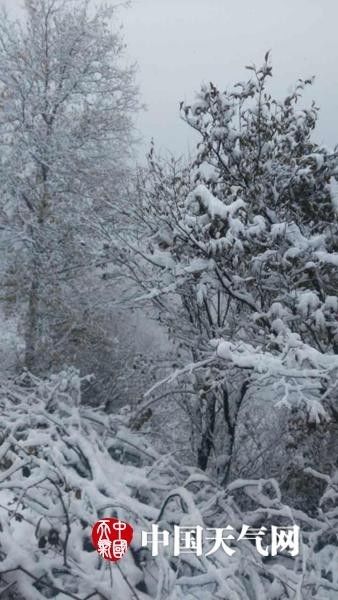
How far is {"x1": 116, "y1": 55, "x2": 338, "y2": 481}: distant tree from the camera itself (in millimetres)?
5094

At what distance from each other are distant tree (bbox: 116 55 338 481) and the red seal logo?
5.12 ft

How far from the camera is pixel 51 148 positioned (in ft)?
35.5

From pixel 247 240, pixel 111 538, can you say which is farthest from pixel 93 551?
pixel 247 240

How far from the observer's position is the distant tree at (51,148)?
10914 millimetres

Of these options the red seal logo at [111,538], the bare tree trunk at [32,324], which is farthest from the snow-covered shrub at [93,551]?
the bare tree trunk at [32,324]

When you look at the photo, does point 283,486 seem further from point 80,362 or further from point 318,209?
point 80,362

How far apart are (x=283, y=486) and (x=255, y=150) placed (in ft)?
12.9

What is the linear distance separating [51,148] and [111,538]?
9106 mm

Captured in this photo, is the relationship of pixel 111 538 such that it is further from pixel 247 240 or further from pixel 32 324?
pixel 32 324

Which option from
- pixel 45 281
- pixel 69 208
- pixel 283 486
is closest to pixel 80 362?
pixel 45 281

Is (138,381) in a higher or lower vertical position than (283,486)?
higher

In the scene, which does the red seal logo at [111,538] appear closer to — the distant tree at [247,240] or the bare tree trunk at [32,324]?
the distant tree at [247,240]

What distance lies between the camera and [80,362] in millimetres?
12367

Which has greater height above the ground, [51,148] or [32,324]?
[51,148]
